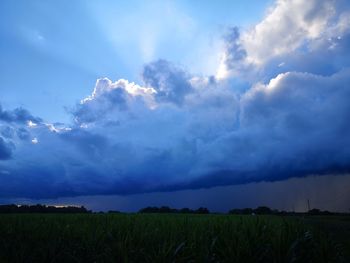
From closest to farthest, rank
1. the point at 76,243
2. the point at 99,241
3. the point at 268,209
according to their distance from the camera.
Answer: the point at 99,241, the point at 76,243, the point at 268,209

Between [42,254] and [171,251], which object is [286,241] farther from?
[42,254]

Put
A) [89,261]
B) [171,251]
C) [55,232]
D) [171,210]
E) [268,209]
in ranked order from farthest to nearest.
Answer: [171,210], [268,209], [55,232], [89,261], [171,251]

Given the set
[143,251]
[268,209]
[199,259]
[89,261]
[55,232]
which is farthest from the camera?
A: [268,209]

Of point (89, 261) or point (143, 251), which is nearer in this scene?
point (143, 251)

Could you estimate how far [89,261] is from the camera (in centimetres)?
1022

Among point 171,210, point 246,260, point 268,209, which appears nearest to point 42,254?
point 246,260

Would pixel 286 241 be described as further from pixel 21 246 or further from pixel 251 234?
pixel 21 246

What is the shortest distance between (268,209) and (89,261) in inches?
3077

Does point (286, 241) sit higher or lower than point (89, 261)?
higher

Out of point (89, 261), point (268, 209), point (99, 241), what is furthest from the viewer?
point (268, 209)

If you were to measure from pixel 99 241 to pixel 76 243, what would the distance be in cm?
163

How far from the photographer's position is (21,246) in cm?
1154

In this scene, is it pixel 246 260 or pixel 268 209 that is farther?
pixel 268 209

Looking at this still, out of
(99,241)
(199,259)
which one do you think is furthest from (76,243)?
(199,259)
